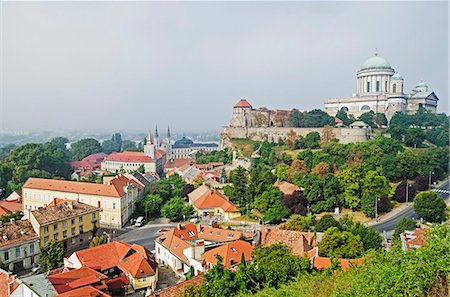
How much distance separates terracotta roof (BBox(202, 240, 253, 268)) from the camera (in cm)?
1730

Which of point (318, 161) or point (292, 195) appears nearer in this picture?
point (292, 195)

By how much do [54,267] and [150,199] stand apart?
12.3 m

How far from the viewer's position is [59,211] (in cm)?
2464

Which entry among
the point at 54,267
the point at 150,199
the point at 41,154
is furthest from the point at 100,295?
the point at 41,154

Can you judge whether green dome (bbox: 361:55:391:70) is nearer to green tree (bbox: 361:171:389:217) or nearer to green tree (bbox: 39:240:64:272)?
green tree (bbox: 361:171:389:217)

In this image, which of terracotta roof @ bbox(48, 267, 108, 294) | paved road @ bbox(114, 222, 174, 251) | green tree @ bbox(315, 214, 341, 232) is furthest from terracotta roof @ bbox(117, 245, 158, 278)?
green tree @ bbox(315, 214, 341, 232)

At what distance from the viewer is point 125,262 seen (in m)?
19.0

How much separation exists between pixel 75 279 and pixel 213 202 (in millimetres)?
16160

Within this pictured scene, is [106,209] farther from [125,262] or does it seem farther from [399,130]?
[399,130]

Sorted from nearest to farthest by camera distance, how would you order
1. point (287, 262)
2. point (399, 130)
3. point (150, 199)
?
point (287, 262)
point (150, 199)
point (399, 130)

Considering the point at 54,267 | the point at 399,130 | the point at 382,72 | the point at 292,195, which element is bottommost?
the point at 54,267

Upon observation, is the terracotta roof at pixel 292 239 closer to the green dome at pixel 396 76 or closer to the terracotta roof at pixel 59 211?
the terracotta roof at pixel 59 211

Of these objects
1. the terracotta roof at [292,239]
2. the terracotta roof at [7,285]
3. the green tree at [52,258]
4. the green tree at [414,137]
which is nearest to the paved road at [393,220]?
the terracotta roof at [292,239]

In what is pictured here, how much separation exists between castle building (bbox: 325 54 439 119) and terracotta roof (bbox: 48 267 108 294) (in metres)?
49.4
